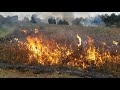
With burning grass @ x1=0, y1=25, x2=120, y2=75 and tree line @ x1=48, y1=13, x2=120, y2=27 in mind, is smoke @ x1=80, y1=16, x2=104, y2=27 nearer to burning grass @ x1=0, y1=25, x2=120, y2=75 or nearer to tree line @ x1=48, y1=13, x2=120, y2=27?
tree line @ x1=48, y1=13, x2=120, y2=27

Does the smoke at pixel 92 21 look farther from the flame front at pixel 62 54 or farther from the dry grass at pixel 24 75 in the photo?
the dry grass at pixel 24 75

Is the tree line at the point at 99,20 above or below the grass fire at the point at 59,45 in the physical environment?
above

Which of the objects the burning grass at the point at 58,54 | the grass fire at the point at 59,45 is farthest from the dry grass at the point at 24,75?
the burning grass at the point at 58,54

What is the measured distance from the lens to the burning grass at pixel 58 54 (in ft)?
41.7

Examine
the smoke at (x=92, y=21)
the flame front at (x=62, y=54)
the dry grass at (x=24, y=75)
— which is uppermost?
the smoke at (x=92, y=21)

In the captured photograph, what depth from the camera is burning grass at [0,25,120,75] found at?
41.7ft

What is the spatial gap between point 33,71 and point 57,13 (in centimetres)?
125

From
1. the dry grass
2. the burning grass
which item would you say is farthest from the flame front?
the dry grass

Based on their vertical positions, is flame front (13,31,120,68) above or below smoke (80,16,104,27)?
below

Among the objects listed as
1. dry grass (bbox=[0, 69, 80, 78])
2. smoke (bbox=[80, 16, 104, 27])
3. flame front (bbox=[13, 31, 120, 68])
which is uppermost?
smoke (bbox=[80, 16, 104, 27])

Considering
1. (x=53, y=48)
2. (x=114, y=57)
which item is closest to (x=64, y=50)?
(x=53, y=48)

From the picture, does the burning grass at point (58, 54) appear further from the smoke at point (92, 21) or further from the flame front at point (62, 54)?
the smoke at point (92, 21)
